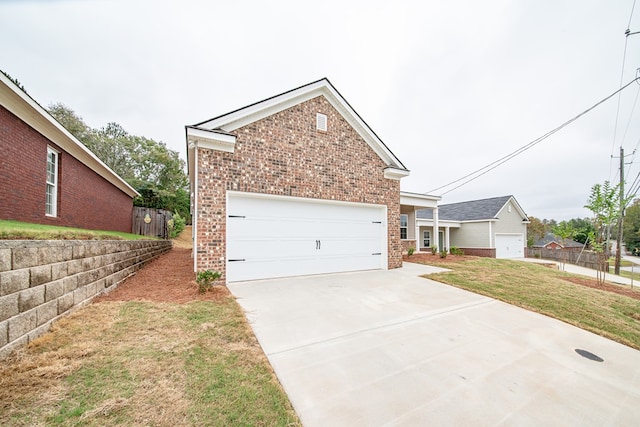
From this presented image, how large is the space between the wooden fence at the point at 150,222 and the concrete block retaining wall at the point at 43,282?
13.5 meters

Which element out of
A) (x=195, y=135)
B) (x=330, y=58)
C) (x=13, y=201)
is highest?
(x=330, y=58)

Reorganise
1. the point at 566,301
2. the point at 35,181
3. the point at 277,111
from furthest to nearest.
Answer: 1. the point at 277,111
2. the point at 35,181
3. the point at 566,301

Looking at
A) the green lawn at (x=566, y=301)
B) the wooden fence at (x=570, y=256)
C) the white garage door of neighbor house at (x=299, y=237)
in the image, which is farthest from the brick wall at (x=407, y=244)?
the wooden fence at (x=570, y=256)

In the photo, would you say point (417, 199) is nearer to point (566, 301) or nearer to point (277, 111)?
point (566, 301)

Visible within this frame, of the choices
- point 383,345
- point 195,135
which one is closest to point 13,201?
point 195,135

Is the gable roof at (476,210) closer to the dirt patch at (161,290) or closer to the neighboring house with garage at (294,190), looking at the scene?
the neighboring house with garage at (294,190)

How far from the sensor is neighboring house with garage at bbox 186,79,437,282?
5.83 metres

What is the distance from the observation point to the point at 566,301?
558 centimetres

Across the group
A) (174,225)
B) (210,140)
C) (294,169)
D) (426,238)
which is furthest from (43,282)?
(426,238)

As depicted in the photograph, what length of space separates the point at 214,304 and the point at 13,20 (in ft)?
30.2

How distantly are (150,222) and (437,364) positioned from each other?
735 inches

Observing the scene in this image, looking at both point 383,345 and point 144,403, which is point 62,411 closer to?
point 144,403

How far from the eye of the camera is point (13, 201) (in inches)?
219

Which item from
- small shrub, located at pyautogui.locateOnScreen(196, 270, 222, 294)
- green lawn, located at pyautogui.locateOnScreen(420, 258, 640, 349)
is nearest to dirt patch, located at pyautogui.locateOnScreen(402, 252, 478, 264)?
green lawn, located at pyautogui.locateOnScreen(420, 258, 640, 349)
